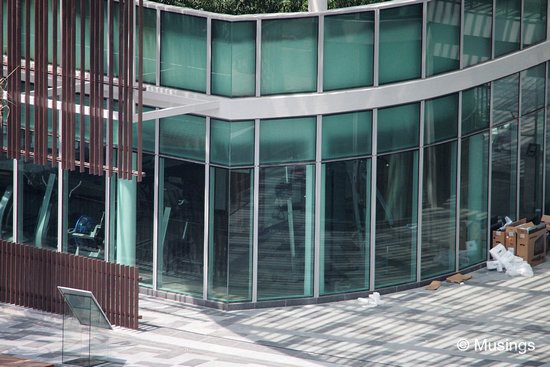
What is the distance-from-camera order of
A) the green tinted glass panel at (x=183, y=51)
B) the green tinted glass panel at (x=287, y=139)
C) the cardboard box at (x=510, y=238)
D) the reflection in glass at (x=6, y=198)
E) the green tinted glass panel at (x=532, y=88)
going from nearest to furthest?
1. the green tinted glass panel at (x=183, y=51)
2. the green tinted glass panel at (x=287, y=139)
3. the reflection in glass at (x=6, y=198)
4. the cardboard box at (x=510, y=238)
5. the green tinted glass panel at (x=532, y=88)

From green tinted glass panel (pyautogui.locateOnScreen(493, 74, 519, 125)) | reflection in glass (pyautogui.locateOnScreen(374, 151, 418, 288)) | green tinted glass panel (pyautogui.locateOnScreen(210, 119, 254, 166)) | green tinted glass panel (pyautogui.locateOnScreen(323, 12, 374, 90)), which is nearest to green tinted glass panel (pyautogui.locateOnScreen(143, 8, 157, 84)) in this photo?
green tinted glass panel (pyautogui.locateOnScreen(210, 119, 254, 166))

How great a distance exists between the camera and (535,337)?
27.5 metres

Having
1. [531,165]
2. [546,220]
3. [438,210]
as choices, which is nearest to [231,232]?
[438,210]

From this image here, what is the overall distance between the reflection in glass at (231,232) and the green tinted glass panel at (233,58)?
1567 millimetres

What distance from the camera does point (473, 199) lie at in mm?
31469

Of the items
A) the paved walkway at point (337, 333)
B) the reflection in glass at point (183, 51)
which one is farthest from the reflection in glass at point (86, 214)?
the reflection in glass at point (183, 51)

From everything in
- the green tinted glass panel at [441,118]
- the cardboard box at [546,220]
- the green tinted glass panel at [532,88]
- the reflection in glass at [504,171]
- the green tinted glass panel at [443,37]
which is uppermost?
the green tinted glass panel at [443,37]

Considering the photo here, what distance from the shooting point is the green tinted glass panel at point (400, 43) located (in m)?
28.9

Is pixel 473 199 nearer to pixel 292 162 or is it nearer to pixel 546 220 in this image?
pixel 546 220

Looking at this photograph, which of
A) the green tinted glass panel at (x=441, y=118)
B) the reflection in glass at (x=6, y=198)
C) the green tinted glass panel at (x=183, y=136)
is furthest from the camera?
the reflection in glass at (x=6, y=198)

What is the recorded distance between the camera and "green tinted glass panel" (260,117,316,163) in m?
28.6

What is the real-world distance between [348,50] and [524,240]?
6158mm

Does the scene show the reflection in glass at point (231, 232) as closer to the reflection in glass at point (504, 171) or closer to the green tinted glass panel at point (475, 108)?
the green tinted glass panel at point (475, 108)

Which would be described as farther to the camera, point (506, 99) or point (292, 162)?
point (506, 99)
